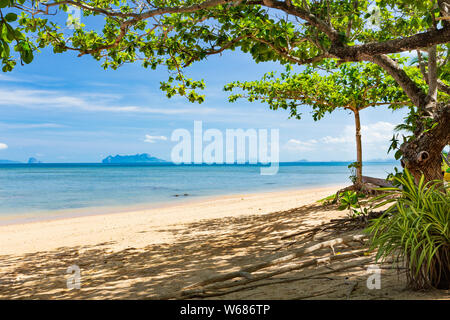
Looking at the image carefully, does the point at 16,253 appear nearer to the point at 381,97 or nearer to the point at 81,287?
the point at 81,287

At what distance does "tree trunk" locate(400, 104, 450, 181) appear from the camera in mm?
5188

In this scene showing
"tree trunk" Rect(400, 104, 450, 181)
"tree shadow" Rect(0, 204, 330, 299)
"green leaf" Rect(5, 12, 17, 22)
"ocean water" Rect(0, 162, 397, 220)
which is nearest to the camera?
"green leaf" Rect(5, 12, 17, 22)

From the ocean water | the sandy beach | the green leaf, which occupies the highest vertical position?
the green leaf

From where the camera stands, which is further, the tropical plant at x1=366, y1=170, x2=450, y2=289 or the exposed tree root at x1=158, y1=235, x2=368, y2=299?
the exposed tree root at x1=158, y1=235, x2=368, y2=299

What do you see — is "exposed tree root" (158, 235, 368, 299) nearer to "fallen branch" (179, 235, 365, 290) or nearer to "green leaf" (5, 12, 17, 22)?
"fallen branch" (179, 235, 365, 290)

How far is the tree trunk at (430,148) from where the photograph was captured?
5.19 meters

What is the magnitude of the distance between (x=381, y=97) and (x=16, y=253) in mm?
10949

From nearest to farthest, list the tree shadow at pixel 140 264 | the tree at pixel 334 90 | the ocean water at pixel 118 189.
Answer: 1. the tree shadow at pixel 140 264
2. the tree at pixel 334 90
3. the ocean water at pixel 118 189

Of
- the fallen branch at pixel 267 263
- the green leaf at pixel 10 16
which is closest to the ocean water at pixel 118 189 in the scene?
the fallen branch at pixel 267 263

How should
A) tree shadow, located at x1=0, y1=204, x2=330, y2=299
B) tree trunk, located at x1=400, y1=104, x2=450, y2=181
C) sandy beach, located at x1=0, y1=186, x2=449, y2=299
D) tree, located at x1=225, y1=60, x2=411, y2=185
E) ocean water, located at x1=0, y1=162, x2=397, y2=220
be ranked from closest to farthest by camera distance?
sandy beach, located at x1=0, y1=186, x2=449, y2=299 < tree shadow, located at x1=0, y1=204, x2=330, y2=299 < tree trunk, located at x1=400, y1=104, x2=450, y2=181 < tree, located at x1=225, y1=60, x2=411, y2=185 < ocean water, located at x1=0, y1=162, x2=397, y2=220

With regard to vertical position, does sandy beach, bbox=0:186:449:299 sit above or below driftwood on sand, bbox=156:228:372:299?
below

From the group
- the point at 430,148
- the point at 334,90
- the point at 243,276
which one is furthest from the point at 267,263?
the point at 334,90

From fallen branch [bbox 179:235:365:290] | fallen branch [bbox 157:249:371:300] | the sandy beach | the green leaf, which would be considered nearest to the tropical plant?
the sandy beach

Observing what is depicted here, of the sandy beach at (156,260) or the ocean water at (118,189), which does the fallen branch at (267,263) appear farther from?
the ocean water at (118,189)
